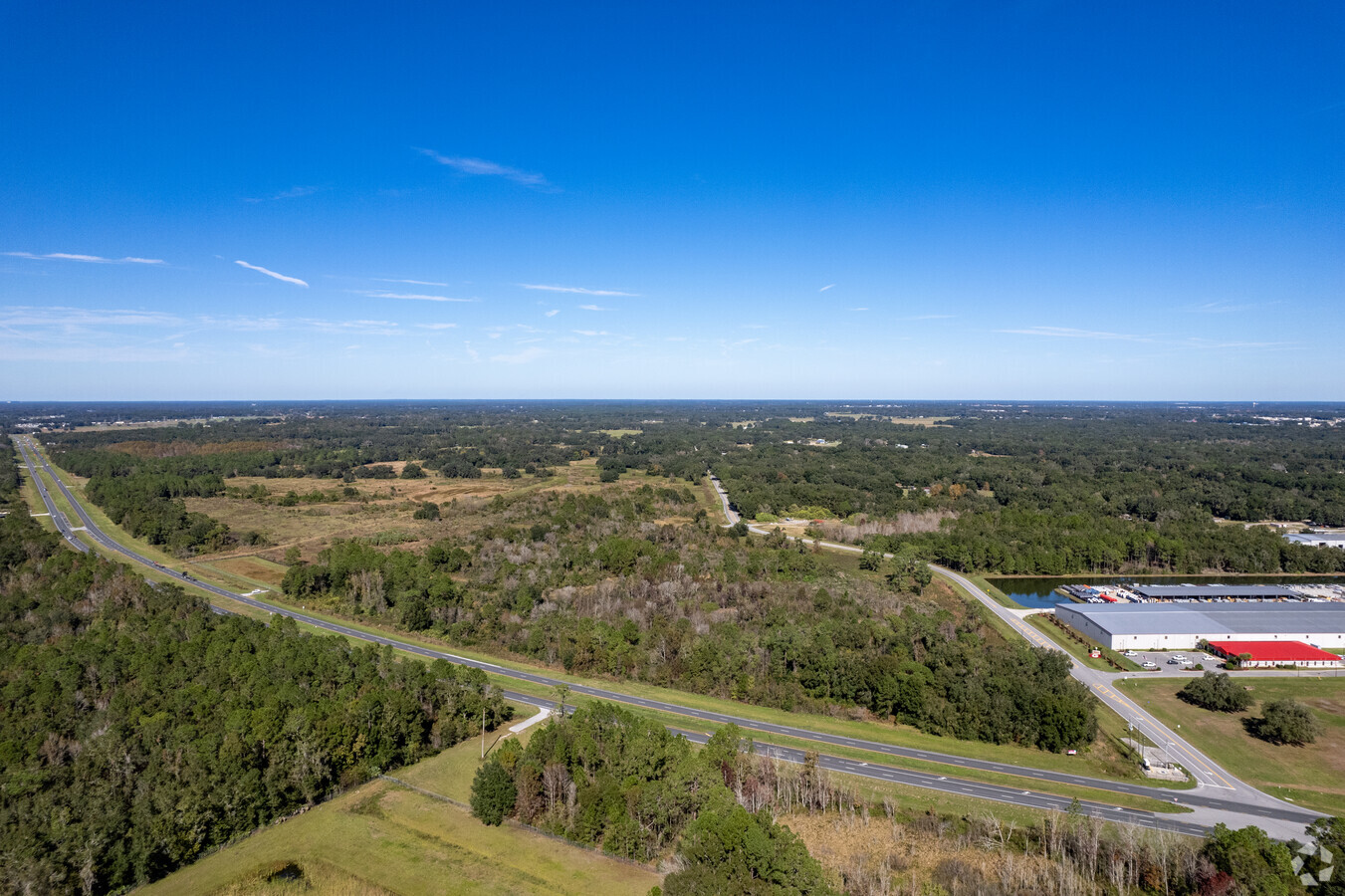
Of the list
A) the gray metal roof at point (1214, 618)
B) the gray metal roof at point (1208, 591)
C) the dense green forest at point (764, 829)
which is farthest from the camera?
the gray metal roof at point (1208, 591)

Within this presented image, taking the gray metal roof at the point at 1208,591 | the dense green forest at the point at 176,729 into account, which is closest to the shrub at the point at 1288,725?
the gray metal roof at the point at 1208,591

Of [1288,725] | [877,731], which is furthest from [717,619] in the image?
[1288,725]

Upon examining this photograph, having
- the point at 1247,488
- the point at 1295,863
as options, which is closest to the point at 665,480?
the point at 1247,488

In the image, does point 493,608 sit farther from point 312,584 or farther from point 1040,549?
point 1040,549

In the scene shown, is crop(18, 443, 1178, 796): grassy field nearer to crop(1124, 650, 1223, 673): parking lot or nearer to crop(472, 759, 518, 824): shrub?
crop(472, 759, 518, 824): shrub

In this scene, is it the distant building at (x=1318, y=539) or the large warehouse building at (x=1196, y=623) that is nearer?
the large warehouse building at (x=1196, y=623)

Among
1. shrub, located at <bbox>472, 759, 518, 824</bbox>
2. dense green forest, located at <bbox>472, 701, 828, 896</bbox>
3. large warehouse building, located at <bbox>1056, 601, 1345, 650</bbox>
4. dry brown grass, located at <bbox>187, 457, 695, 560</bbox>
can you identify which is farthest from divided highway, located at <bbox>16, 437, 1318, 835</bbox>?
dry brown grass, located at <bbox>187, 457, 695, 560</bbox>

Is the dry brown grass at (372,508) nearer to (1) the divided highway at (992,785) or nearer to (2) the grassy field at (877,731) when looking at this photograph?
(2) the grassy field at (877,731)
